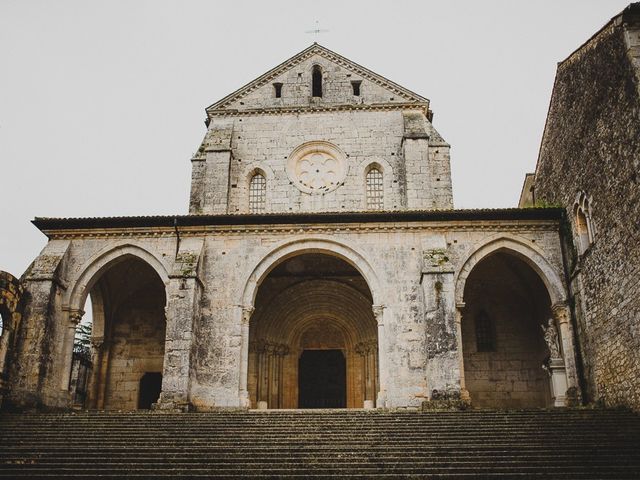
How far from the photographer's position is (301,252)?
17312 mm

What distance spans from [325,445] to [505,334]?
10.4 metres

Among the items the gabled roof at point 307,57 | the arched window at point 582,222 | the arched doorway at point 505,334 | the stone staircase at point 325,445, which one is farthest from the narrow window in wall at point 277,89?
the stone staircase at point 325,445

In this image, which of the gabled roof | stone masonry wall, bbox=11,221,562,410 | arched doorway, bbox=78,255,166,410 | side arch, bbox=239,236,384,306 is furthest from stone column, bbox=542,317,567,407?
arched doorway, bbox=78,255,166,410

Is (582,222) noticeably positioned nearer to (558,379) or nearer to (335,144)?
(558,379)

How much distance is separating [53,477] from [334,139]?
14830 millimetres

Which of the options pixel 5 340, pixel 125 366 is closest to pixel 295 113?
pixel 125 366

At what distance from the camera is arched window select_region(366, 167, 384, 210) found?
829 inches

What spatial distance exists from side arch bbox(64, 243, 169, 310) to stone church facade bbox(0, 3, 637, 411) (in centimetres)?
4

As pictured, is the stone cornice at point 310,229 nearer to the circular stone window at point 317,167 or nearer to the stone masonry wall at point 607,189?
the stone masonry wall at point 607,189

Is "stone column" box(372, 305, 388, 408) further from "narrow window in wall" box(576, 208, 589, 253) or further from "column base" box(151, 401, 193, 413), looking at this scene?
"narrow window in wall" box(576, 208, 589, 253)

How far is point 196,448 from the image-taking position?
1140 centimetres

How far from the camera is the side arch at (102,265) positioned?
17.0 metres

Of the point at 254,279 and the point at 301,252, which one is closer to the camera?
the point at 254,279

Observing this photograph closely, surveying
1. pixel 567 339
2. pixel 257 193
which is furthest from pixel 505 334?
pixel 257 193
